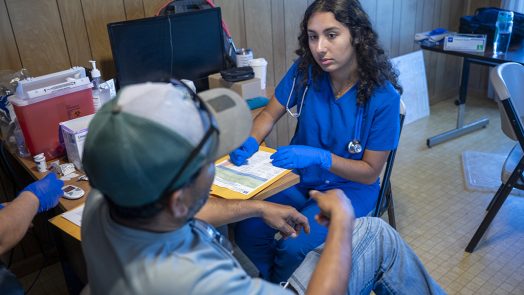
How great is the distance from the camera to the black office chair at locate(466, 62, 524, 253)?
1.92 meters

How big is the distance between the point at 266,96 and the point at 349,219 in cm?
129

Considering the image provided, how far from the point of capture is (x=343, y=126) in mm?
1705

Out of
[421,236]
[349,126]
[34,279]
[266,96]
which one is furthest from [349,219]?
[34,279]

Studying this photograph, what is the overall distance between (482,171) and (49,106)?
A: 247cm

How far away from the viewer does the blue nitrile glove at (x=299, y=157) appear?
60.7 inches

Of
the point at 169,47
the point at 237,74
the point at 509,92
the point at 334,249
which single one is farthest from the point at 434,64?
the point at 334,249

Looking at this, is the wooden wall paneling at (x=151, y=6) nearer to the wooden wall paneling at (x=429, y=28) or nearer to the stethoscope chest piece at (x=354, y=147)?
the stethoscope chest piece at (x=354, y=147)

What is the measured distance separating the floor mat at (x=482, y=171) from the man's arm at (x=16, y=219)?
233cm

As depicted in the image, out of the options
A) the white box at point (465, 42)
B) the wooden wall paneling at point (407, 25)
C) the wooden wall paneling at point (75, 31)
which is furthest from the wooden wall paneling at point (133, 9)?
the wooden wall paneling at point (407, 25)

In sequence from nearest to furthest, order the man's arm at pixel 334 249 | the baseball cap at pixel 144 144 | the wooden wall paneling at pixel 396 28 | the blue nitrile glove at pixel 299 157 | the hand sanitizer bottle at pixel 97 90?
the baseball cap at pixel 144 144, the man's arm at pixel 334 249, the blue nitrile glove at pixel 299 157, the hand sanitizer bottle at pixel 97 90, the wooden wall paneling at pixel 396 28

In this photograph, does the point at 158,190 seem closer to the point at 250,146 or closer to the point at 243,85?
the point at 250,146

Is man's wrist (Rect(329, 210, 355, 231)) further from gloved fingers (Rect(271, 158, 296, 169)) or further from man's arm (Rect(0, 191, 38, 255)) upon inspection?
man's arm (Rect(0, 191, 38, 255))

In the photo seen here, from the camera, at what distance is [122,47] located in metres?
1.87

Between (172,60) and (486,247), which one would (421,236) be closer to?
(486,247)
